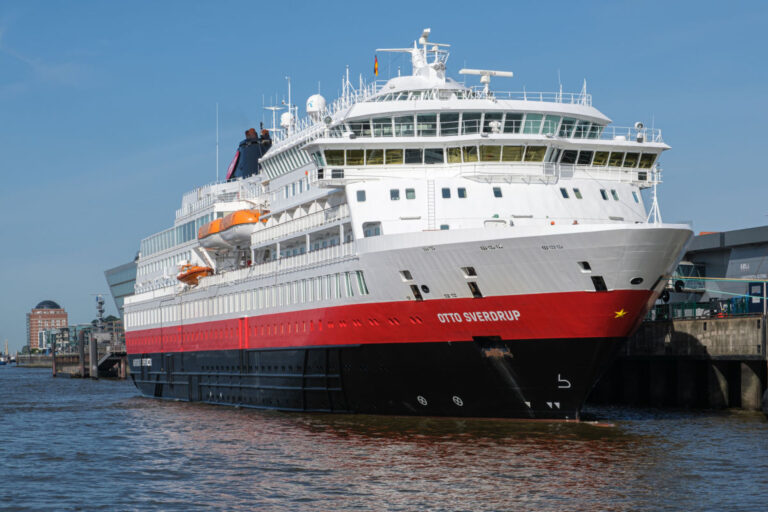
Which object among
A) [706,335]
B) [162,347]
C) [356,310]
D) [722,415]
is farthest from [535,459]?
[162,347]

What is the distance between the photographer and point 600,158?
112 ft

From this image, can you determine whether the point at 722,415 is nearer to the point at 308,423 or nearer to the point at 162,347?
the point at 308,423

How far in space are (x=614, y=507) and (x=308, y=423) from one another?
1532cm

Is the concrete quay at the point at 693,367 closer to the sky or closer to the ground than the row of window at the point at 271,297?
closer to the ground

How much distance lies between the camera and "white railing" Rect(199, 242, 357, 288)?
112 feet

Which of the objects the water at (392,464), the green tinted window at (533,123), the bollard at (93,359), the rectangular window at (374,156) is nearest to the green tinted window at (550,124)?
the green tinted window at (533,123)

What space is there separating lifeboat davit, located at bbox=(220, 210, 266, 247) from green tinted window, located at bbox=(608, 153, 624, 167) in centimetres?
1575

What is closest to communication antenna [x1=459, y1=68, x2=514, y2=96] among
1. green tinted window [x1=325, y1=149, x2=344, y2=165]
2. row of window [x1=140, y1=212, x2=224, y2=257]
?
green tinted window [x1=325, y1=149, x2=344, y2=165]

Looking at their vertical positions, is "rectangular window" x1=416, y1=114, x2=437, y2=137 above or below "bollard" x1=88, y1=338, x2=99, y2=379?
above

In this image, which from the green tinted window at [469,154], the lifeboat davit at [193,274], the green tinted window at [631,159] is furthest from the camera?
the lifeboat davit at [193,274]

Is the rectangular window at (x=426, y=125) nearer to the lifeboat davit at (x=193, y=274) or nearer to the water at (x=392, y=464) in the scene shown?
the water at (x=392, y=464)

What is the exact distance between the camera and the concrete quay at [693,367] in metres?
37.5

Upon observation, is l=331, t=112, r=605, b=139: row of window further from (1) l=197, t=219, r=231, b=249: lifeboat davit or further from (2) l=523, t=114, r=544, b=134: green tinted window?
(1) l=197, t=219, r=231, b=249: lifeboat davit

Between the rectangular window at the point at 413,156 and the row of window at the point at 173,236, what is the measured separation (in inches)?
671
